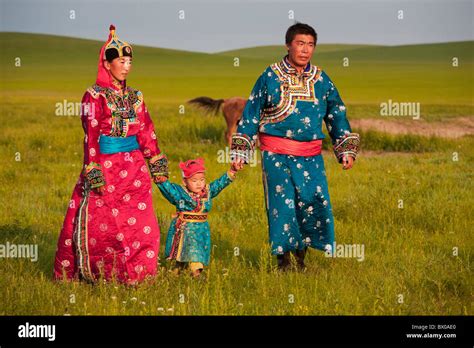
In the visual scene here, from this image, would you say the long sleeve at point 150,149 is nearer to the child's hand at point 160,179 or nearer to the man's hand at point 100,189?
the child's hand at point 160,179

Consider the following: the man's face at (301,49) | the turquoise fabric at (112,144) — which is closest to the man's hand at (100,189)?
the turquoise fabric at (112,144)

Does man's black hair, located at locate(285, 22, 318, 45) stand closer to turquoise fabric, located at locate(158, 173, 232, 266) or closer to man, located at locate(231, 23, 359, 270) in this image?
man, located at locate(231, 23, 359, 270)

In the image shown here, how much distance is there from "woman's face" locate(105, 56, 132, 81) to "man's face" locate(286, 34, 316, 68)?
148 cm

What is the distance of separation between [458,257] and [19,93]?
1363 inches

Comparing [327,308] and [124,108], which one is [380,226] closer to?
[327,308]

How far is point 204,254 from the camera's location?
23.1 feet

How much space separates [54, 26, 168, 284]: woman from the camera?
6598 millimetres

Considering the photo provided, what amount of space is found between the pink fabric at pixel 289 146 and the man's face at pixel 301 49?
70 cm

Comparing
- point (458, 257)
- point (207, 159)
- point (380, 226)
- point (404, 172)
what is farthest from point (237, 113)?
point (458, 257)

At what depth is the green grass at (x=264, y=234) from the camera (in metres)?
6.38

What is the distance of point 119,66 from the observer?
664 cm

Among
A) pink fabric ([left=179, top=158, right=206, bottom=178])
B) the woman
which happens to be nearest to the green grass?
the woman

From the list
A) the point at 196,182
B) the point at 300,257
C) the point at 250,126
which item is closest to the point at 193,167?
the point at 196,182

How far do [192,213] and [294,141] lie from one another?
3.69 feet
